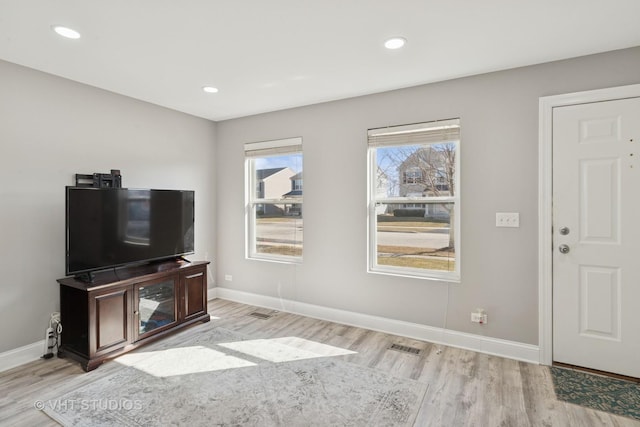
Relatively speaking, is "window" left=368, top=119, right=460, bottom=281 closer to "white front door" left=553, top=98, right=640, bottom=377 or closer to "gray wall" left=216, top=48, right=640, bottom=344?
"gray wall" left=216, top=48, right=640, bottom=344

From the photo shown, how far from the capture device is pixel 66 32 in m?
2.18

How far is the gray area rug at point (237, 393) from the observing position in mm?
2031

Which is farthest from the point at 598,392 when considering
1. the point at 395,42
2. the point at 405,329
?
the point at 395,42

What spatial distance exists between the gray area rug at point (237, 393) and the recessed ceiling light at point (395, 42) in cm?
251

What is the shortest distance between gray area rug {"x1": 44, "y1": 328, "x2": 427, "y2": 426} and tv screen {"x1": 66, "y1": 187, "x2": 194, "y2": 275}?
0.91 meters

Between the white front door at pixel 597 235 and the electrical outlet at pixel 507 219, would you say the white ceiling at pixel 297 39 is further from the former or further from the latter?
the electrical outlet at pixel 507 219

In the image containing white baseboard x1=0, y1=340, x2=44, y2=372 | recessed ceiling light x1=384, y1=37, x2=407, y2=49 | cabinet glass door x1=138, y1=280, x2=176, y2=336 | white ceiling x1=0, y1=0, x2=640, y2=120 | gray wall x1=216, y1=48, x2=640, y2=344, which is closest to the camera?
white ceiling x1=0, y1=0, x2=640, y2=120

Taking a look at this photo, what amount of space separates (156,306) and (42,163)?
1.62 meters

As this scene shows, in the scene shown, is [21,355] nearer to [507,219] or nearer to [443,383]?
[443,383]

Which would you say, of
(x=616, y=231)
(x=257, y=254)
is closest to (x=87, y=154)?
(x=257, y=254)

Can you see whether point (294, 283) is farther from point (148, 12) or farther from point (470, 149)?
point (148, 12)

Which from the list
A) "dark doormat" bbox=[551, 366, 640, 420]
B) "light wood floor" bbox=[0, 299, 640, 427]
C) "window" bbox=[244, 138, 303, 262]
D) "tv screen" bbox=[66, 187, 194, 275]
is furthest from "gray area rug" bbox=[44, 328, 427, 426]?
"window" bbox=[244, 138, 303, 262]

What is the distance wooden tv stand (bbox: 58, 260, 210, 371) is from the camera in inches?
104

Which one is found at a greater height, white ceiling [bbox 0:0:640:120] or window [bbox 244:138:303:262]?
white ceiling [bbox 0:0:640:120]
